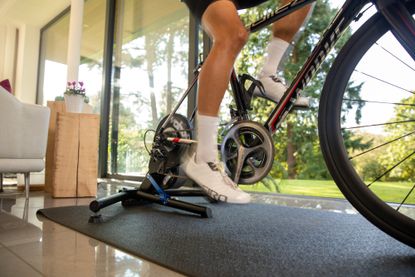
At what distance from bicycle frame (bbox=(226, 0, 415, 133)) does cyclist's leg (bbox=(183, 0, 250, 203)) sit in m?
0.15

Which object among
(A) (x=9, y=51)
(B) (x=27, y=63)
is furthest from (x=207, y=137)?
(A) (x=9, y=51)

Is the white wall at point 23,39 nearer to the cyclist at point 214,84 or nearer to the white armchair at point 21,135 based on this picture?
the white armchair at point 21,135

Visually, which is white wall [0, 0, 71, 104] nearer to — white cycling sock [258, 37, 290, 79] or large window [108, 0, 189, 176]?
large window [108, 0, 189, 176]

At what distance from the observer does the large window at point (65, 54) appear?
4.14 meters

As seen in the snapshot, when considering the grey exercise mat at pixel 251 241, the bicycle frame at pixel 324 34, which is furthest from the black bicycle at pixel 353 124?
the grey exercise mat at pixel 251 241

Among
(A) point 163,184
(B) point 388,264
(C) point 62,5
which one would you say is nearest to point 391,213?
(B) point 388,264

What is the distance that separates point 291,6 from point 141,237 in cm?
89

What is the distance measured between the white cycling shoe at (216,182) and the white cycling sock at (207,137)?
0.09 feet

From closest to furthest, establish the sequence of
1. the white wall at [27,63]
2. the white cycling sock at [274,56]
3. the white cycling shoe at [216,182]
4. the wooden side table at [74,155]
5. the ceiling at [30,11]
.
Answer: the white cycling shoe at [216,182]
the white cycling sock at [274,56]
the wooden side table at [74,155]
the ceiling at [30,11]
the white wall at [27,63]

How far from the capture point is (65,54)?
5.46 m

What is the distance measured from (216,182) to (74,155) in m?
1.29

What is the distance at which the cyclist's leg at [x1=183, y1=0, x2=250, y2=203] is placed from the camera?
43.7 inches

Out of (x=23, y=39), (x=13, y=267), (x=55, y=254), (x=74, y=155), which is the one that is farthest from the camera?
(x=23, y=39)

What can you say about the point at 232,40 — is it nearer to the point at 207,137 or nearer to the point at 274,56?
the point at 274,56
